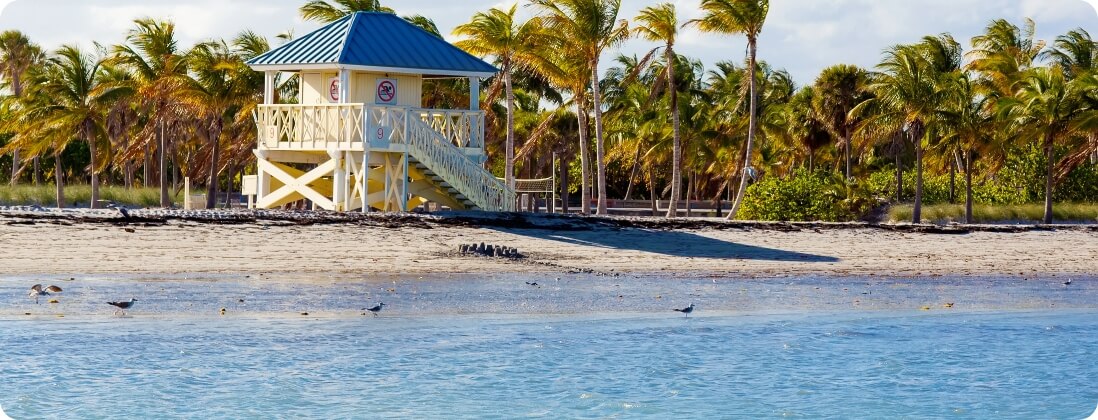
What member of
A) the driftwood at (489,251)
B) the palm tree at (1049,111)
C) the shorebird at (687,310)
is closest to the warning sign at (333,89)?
the driftwood at (489,251)

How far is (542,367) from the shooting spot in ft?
43.4

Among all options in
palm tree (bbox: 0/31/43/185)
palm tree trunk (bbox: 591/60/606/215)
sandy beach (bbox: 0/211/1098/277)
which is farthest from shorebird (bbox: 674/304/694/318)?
palm tree (bbox: 0/31/43/185)

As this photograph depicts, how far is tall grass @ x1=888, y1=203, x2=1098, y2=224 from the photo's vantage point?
3697cm

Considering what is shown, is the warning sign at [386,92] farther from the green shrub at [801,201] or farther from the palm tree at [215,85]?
the green shrub at [801,201]

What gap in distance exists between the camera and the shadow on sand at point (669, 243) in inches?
931

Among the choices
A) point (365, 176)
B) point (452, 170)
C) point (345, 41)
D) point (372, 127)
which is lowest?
point (365, 176)

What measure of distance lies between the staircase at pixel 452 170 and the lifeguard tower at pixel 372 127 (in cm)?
2

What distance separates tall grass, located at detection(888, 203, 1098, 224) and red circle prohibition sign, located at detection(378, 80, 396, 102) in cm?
1608

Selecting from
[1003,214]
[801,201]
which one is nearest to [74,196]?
[801,201]

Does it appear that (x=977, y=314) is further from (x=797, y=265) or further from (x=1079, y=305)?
(x=797, y=265)

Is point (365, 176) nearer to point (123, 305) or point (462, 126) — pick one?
point (462, 126)

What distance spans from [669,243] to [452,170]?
16.0ft

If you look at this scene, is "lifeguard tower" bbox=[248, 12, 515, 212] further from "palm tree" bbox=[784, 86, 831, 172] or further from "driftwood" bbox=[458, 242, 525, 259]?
"palm tree" bbox=[784, 86, 831, 172]

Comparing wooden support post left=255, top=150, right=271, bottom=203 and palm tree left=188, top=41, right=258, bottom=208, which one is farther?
palm tree left=188, top=41, right=258, bottom=208
